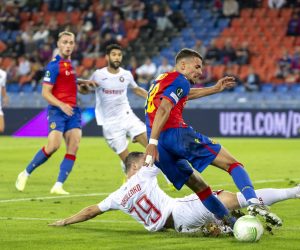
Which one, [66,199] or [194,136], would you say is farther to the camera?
[66,199]

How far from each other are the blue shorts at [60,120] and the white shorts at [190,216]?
5.20 meters

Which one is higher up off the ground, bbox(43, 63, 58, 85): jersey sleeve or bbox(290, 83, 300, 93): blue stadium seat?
bbox(43, 63, 58, 85): jersey sleeve

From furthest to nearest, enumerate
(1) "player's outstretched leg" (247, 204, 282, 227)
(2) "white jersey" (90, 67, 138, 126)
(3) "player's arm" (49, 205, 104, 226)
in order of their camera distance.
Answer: (2) "white jersey" (90, 67, 138, 126), (3) "player's arm" (49, 205, 104, 226), (1) "player's outstretched leg" (247, 204, 282, 227)

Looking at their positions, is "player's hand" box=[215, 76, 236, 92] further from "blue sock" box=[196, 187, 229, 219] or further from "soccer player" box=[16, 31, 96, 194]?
"soccer player" box=[16, 31, 96, 194]

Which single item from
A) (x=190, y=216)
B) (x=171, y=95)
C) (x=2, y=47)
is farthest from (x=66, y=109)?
(x=2, y=47)

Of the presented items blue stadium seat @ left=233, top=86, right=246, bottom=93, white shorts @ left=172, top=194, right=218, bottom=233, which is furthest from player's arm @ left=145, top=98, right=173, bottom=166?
blue stadium seat @ left=233, top=86, right=246, bottom=93

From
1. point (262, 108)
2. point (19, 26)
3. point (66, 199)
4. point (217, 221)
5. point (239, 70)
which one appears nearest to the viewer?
point (217, 221)

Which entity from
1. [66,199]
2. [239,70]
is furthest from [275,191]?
[239,70]

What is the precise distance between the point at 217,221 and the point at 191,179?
496 mm

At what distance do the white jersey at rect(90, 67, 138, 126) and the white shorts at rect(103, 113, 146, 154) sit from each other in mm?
83

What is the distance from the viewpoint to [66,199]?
1261cm

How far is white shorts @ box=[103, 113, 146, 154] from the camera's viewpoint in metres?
14.8

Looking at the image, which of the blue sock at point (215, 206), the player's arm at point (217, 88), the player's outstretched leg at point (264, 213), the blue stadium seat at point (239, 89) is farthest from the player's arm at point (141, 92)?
the blue stadium seat at point (239, 89)

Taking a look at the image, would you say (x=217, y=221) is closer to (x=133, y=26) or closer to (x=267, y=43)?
(x=267, y=43)
